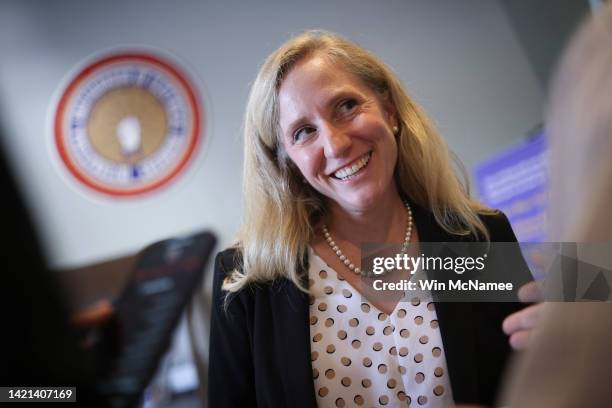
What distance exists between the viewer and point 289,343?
0.73m

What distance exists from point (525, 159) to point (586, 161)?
1.62m

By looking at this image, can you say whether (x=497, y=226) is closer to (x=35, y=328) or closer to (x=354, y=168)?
(x=354, y=168)

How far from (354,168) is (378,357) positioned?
0.91 feet

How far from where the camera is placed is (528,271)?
0.72 m

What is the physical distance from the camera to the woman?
2.29ft

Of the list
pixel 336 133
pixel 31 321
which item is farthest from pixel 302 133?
pixel 31 321

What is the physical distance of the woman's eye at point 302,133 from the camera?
2.55ft

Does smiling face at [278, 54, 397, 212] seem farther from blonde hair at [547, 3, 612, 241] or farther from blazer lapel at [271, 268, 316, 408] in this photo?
blonde hair at [547, 3, 612, 241]

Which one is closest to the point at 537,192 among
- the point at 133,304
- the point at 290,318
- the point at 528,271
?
the point at 528,271

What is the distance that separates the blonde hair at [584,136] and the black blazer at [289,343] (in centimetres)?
35

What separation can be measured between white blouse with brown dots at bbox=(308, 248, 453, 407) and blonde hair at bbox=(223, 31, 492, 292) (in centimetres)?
9

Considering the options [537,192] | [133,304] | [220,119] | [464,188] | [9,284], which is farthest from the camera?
[220,119]

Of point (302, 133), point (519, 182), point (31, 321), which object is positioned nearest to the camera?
point (31, 321)

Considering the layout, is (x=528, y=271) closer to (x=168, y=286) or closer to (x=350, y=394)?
(x=350, y=394)
